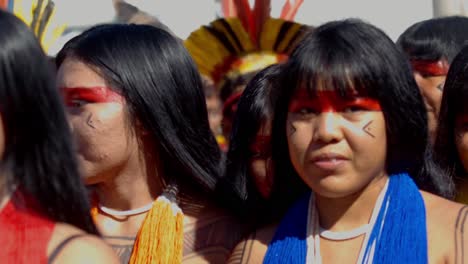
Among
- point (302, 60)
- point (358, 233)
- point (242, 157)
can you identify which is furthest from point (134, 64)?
point (358, 233)

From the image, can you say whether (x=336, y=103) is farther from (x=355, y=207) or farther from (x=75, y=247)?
(x=75, y=247)

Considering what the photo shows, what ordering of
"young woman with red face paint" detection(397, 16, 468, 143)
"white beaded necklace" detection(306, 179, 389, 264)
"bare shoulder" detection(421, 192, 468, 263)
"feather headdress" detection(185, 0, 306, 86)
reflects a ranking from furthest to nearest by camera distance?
1. "feather headdress" detection(185, 0, 306, 86)
2. "young woman with red face paint" detection(397, 16, 468, 143)
3. "white beaded necklace" detection(306, 179, 389, 264)
4. "bare shoulder" detection(421, 192, 468, 263)

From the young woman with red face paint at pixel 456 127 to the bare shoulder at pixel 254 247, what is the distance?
2.31 feet

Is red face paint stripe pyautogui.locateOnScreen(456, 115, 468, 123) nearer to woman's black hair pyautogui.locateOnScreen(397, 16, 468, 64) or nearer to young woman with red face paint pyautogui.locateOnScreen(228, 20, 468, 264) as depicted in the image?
young woman with red face paint pyautogui.locateOnScreen(228, 20, 468, 264)

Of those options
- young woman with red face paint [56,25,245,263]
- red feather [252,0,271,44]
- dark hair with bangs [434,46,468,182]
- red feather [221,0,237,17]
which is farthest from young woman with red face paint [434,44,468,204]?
red feather [221,0,237,17]

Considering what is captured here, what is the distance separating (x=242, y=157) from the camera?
120 inches

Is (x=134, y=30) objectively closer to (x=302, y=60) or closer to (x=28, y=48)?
(x=302, y=60)

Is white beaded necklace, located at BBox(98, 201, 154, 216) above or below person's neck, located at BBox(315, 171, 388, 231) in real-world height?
below

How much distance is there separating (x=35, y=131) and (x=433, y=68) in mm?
2422

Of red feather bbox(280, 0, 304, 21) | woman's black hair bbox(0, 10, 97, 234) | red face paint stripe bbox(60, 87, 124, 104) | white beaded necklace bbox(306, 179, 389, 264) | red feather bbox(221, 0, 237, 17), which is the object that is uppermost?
woman's black hair bbox(0, 10, 97, 234)

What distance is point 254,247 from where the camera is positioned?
268 centimetres

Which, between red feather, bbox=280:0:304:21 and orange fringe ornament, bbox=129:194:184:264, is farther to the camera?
red feather, bbox=280:0:304:21

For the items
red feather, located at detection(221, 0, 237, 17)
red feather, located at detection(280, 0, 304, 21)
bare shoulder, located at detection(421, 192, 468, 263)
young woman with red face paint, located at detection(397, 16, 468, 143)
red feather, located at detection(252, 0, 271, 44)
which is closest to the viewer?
bare shoulder, located at detection(421, 192, 468, 263)

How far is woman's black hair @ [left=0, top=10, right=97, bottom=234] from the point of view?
189cm
